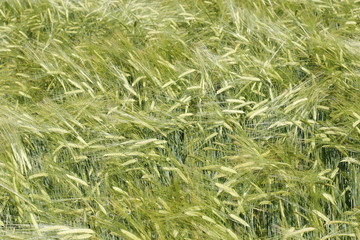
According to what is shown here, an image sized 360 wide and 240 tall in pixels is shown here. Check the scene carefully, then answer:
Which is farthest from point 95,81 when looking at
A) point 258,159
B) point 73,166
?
point 258,159

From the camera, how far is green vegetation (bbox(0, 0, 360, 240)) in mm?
1073

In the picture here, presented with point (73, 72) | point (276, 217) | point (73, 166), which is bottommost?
point (276, 217)

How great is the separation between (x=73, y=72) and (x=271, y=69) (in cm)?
65

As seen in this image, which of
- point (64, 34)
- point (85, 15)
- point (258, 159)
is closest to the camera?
point (258, 159)

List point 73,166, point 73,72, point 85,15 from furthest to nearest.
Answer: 1. point 85,15
2. point 73,72
3. point 73,166

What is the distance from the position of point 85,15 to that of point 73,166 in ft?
3.54

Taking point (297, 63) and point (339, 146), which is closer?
point (339, 146)

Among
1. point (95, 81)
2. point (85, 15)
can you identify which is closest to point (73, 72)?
point (95, 81)

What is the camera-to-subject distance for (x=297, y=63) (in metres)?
1.54

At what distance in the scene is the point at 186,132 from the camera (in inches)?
52.9

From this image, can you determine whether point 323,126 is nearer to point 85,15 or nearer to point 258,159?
point 258,159

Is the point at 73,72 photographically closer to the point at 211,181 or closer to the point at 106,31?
the point at 106,31

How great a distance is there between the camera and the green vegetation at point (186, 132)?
107 cm

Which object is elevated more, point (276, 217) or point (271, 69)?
point (271, 69)
